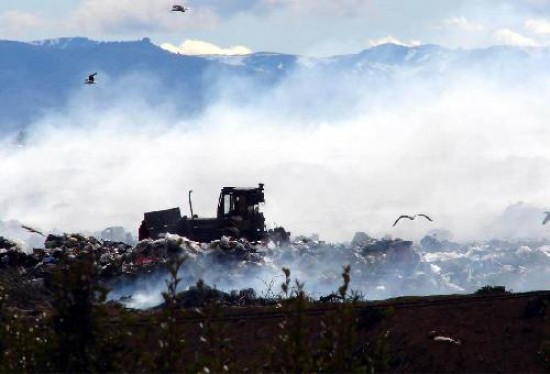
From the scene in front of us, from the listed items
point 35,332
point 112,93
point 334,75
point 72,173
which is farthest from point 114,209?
point 35,332

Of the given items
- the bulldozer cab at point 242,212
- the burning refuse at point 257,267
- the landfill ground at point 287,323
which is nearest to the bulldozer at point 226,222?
the bulldozer cab at point 242,212

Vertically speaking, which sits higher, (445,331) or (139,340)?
(445,331)

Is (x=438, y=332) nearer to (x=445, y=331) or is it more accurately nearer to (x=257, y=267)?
(x=445, y=331)

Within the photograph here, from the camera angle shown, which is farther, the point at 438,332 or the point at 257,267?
the point at 257,267

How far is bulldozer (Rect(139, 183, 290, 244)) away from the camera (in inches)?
1661

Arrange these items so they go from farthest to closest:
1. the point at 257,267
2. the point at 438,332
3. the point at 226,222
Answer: the point at 226,222, the point at 257,267, the point at 438,332

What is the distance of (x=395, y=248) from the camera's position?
2019 inches

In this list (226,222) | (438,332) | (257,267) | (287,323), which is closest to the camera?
(287,323)

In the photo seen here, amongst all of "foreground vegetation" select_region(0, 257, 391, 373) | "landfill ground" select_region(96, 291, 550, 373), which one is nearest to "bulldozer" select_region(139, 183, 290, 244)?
"landfill ground" select_region(96, 291, 550, 373)

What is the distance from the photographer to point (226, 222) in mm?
42406

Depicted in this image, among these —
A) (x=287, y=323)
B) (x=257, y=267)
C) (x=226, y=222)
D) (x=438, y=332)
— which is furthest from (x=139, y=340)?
(x=226, y=222)

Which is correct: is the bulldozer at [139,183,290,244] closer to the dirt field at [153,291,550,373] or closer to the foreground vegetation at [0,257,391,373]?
the dirt field at [153,291,550,373]

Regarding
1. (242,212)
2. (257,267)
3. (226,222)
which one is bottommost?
(257,267)

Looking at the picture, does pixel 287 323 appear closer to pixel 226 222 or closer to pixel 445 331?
pixel 445 331
